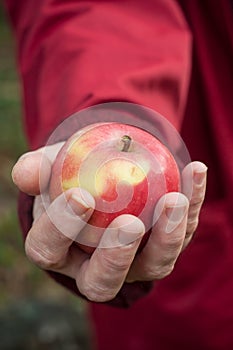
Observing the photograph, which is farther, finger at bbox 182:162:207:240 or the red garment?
the red garment

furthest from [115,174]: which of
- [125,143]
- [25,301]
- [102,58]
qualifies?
[25,301]

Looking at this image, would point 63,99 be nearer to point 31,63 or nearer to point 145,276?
point 31,63

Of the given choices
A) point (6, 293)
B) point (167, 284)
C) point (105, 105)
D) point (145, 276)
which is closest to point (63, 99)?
point (105, 105)

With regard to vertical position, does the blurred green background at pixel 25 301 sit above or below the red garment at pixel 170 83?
below

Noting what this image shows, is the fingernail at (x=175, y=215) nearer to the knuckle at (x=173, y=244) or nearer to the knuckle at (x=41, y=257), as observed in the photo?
the knuckle at (x=173, y=244)

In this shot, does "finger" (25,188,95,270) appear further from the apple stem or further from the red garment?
the red garment

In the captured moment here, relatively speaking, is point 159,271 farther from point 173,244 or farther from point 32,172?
point 32,172

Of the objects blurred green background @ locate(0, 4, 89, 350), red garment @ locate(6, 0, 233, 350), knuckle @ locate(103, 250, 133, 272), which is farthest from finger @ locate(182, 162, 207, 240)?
blurred green background @ locate(0, 4, 89, 350)

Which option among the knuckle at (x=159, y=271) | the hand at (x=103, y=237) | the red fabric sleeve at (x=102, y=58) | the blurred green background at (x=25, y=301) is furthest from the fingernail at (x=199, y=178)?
the blurred green background at (x=25, y=301)
